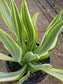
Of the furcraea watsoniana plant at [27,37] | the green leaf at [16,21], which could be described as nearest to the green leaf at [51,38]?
the furcraea watsoniana plant at [27,37]

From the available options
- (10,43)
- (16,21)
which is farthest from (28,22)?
(10,43)

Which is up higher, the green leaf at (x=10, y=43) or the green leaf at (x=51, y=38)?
the green leaf at (x=10, y=43)

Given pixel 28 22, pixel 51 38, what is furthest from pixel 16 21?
pixel 51 38

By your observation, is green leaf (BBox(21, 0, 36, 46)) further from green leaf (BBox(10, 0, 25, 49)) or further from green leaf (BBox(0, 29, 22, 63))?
green leaf (BBox(0, 29, 22, 63))

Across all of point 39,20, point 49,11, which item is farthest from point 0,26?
point 49,11

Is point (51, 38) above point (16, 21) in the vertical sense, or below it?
below

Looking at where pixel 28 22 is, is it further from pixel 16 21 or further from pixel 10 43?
pixel 10 43

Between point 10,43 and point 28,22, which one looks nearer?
point 10,43

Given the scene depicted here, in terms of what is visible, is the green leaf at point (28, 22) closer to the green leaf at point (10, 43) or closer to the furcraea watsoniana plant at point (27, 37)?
the furcraea watsoniana plant at point (27, 37)

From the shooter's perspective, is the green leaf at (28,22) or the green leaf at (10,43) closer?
the green leaf at (10,43)

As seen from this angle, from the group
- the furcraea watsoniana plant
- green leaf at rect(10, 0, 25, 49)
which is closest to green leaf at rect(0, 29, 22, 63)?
the furcraea watsoniana plant

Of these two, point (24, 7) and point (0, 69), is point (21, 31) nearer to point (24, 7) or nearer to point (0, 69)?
point (24, 7)
